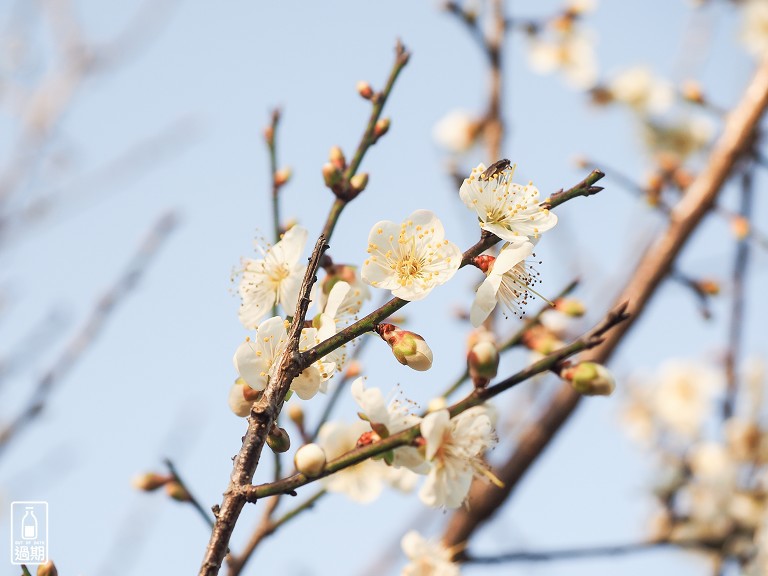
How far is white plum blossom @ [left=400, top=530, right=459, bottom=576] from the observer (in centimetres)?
149

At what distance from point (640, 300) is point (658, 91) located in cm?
236

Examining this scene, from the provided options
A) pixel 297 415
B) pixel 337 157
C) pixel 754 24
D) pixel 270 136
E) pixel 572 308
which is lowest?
pixel 297 415

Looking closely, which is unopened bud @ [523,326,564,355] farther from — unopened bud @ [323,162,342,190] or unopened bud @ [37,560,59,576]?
unopened bud @ [37,560,59,576]

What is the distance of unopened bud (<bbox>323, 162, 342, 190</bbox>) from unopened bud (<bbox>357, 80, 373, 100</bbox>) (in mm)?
303

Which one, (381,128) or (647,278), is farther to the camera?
(647,278)

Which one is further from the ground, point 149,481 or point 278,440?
point 149,481

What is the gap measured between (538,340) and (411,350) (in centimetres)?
62

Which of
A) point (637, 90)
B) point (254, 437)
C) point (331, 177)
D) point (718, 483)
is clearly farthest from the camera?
point (637, 90)

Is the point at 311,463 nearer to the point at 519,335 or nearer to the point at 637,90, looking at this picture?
the point at 519,335

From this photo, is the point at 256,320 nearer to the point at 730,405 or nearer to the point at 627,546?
the point at 627,546

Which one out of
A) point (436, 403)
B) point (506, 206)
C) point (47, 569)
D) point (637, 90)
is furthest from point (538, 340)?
point (637, 90)

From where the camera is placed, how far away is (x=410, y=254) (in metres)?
1.15

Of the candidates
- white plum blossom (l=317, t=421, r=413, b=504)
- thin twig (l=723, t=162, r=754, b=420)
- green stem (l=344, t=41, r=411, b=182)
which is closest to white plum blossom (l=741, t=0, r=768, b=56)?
thin twig (l=723, t=162, r=754, b=420)

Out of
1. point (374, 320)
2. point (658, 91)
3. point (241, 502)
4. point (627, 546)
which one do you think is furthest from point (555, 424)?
point (658, 91)
